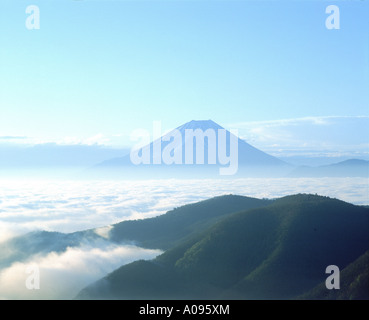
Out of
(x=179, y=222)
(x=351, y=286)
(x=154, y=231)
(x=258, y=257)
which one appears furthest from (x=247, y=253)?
(x=154, y=231)

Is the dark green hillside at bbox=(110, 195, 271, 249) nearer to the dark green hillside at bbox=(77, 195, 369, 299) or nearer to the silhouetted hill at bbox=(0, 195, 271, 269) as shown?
the silhouetted hill at bbox=(0, 195, 271, 269)

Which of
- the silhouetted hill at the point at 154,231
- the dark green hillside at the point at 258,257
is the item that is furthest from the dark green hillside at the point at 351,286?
the silhouetted hill at the point at 154,231

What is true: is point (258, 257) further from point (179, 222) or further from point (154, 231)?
point (154, 231)

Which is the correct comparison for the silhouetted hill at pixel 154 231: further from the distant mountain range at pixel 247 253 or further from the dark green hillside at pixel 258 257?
the dark green hillside at pixel 258 257

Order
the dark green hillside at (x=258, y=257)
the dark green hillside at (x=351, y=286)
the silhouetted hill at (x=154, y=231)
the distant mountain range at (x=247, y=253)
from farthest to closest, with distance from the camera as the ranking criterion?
the silhouetted hill at (x=154, y=231)
the dark green hillside at (x=258, y=257)
the distant mountain range at (x=247, y=253)
the dark green hillside at (x=351, y=286)

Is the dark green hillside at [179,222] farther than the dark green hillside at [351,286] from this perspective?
Yes

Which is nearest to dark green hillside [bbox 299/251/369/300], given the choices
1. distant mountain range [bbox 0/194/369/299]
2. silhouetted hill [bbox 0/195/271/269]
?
distant mountain range [bbox 0/194/369/299]
